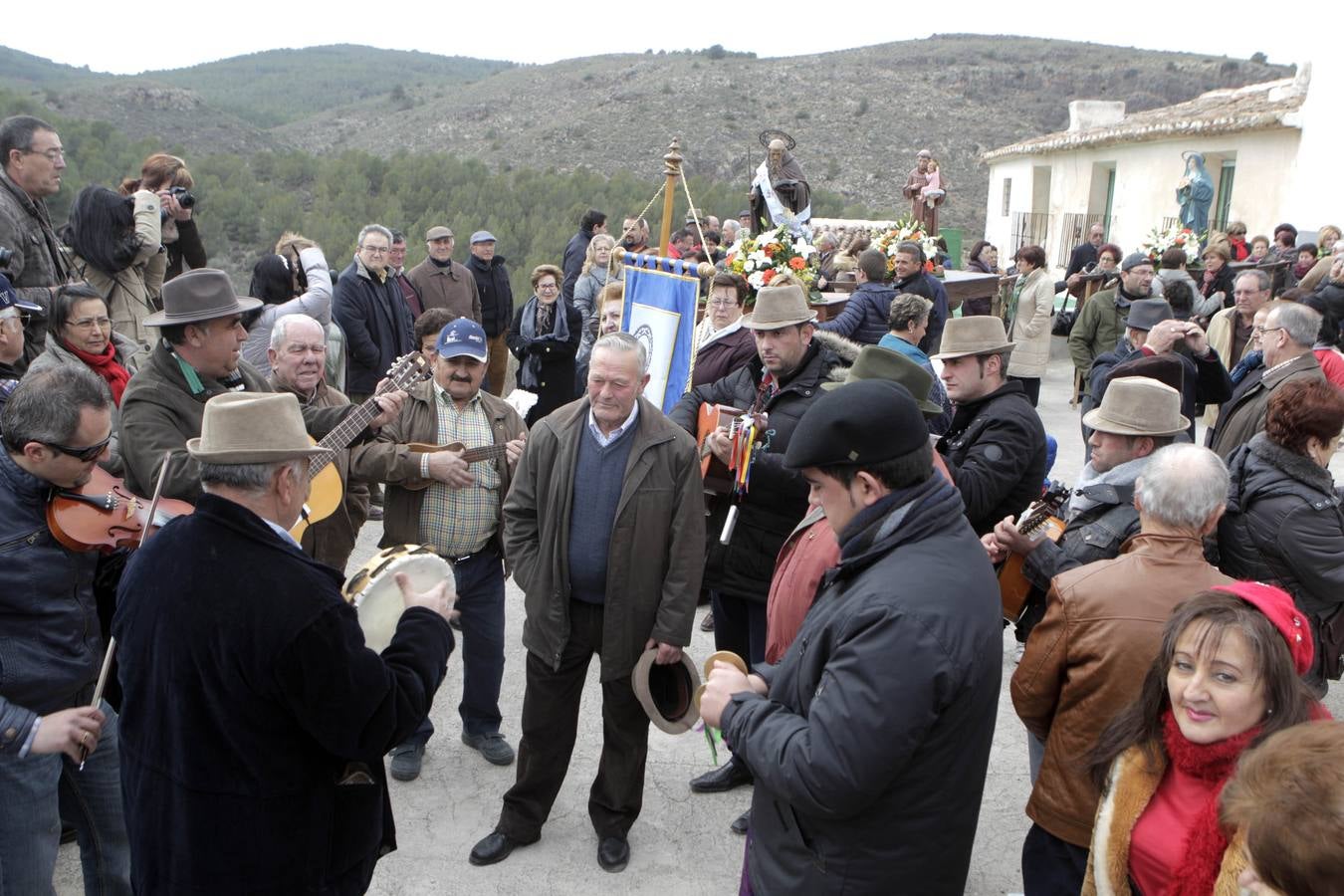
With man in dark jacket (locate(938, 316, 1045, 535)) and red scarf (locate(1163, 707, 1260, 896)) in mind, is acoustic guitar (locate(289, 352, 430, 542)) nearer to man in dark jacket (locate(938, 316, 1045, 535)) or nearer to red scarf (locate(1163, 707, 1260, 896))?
man in dark jacket (locate(938, 316, 1045, 535))

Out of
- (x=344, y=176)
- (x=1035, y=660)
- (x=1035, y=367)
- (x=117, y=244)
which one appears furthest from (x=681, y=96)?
(x=1035, y=660)

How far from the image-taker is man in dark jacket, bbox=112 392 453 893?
7.72 ft

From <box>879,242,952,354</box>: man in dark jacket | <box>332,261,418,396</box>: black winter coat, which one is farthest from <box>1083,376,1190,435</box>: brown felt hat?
<box>332,261,418,396</box>: black winter coat

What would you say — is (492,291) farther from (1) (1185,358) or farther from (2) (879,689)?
(2) (879,689)

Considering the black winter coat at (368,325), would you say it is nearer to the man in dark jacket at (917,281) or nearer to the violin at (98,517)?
the man in dark jacket at (917,281)

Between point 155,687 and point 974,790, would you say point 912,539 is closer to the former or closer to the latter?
point 974,790

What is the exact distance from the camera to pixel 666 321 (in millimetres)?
7043

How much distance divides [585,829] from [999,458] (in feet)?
8.01

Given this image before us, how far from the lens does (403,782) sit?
15.5ft

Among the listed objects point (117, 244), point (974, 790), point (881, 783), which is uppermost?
point (117, 244)

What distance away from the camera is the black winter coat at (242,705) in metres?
2.35

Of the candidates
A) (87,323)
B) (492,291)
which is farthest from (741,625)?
(492,291)

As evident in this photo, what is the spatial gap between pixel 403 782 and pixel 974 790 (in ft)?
10.4

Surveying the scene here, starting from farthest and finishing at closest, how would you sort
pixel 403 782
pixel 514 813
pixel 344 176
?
1. pixel 344 176
2. pixel 403 782
3. pixel 514 813
